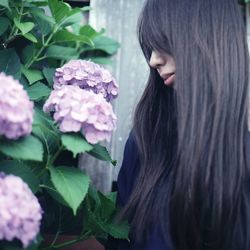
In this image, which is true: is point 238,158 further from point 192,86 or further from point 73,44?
point 73,44

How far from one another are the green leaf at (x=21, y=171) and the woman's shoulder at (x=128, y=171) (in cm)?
33

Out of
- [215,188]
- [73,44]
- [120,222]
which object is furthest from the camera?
[73,44]

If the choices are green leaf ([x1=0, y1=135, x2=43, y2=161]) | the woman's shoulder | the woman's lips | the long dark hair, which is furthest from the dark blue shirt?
green leaf ([x1=0, y1=135, x2=43, y2=161])

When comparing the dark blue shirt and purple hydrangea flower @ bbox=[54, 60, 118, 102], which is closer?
purple hydrangea flower @ bbox=[54, 60, 118, 102]

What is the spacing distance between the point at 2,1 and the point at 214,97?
49cm

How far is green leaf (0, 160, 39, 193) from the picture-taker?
910 mm

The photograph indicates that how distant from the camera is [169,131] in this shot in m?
1.20

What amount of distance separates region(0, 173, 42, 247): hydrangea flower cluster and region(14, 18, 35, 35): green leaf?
A: 431 millimetres

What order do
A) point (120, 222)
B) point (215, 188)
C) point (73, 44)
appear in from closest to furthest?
point (215, 188) → point (120, 222) → point (73, 44)

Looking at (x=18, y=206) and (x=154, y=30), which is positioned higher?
(x=154, y=30)

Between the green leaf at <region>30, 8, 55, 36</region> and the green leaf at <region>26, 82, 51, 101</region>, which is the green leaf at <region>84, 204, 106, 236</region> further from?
the green leaf at <region>30, 8, 55, 36</region>

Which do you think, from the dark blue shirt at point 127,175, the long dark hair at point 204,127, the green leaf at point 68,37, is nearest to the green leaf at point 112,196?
the dark blue shirt at point 127,175

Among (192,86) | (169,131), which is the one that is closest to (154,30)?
(192,86)

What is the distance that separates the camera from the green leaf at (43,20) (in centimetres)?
118
